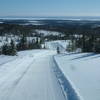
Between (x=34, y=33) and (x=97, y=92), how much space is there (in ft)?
520

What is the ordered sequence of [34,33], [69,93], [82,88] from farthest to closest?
1. [34,33]
2. [82,88]
3. [69,93]

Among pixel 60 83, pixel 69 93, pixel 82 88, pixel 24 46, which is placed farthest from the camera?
pixel 24 46

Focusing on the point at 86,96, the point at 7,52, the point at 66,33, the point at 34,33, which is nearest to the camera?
the point at 86,96

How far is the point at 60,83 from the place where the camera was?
9320mm

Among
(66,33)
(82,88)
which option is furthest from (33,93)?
(66,33)

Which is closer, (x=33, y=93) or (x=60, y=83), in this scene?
(x=33, y=93)

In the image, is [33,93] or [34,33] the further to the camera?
[34,33]

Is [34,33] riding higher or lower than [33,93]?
lower

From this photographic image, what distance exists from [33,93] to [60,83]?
6.11 ft

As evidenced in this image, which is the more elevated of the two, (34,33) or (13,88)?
(13,88)

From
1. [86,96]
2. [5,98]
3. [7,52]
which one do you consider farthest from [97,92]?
[7,52]

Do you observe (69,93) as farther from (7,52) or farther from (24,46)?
(24,46)

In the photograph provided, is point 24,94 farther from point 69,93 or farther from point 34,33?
point 34,33

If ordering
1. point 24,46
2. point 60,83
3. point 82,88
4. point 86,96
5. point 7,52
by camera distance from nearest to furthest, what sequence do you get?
point 86,96 < point 82,88 < point 60,83 < point 7,52 < point 24,46
